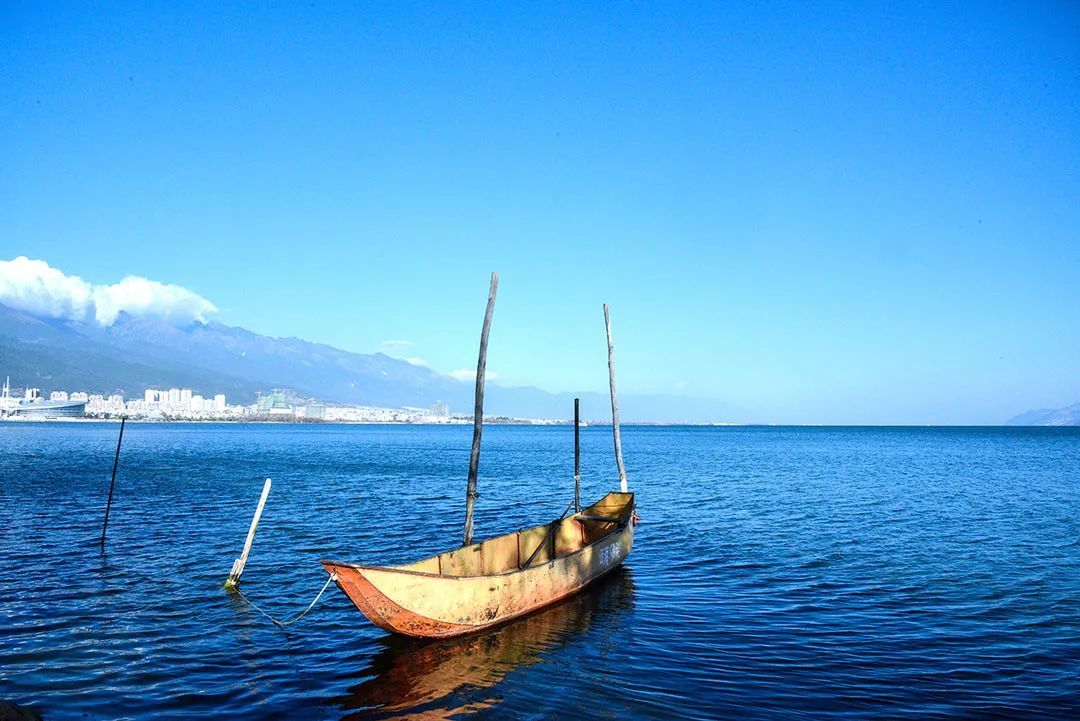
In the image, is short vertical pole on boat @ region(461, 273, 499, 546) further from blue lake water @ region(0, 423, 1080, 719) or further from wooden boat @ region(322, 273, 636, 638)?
blue lake water @ region(0, 423, 1080, 719)

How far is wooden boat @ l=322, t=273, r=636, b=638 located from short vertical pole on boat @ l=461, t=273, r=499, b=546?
28mm

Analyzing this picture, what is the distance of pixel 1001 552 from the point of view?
23797mm

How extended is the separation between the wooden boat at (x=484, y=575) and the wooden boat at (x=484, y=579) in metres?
0.02

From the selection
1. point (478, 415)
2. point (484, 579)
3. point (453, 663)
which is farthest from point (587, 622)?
point (478, 415)

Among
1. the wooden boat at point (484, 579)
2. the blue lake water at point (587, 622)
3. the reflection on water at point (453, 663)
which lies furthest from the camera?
the wooden boat at point (484, 579)

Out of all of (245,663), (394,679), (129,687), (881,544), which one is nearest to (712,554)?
(881,544)

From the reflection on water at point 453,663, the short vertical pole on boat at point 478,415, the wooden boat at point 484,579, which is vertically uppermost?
the short vertical pole on boat at point 478,415

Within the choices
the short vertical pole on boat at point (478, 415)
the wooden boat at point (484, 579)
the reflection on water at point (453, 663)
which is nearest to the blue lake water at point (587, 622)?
the reflection on water at point (453, 663)

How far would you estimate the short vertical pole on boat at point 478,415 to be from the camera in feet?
57.1

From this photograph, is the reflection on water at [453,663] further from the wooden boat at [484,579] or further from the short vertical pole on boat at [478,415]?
the short vertical pole on boat at [478,415]

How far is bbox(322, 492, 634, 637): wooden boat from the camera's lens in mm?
12344

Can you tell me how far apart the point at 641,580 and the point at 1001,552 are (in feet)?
44.5

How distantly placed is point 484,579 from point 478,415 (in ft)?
16.8

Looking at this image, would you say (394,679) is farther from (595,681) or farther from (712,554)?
(712,554)
